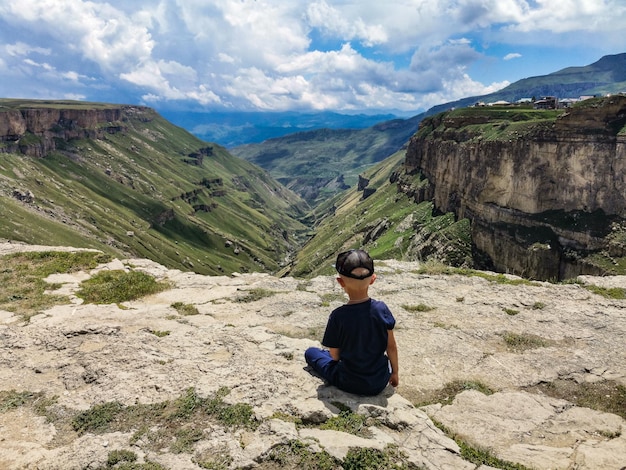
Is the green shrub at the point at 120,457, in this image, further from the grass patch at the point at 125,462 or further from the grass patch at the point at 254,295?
the grass patch at the point at 254,295

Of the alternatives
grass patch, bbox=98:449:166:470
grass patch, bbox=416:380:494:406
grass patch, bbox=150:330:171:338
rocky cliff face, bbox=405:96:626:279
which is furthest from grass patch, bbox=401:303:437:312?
rocky cliff face, bbox=405:96:626:279

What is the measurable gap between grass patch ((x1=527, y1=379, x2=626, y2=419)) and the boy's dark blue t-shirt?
5.65 metres

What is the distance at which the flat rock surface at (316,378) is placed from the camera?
8.56 meters

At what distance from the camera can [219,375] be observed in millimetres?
11250

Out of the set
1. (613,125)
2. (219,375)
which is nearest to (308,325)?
(219,375)

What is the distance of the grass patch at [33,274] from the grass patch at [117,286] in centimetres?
125

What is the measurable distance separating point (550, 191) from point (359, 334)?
73679 mm

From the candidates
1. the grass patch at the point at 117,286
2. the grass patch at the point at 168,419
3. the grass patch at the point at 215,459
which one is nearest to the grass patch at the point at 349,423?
the grass patch at the point at 168,419

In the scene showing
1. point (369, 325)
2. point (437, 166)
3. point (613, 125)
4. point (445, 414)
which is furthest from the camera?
point (437, 166)

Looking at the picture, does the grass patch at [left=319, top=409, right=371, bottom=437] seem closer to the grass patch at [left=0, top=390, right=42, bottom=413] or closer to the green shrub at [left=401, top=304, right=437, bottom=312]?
the grass patch at [left=0, top=390, right=42, bottom=413]

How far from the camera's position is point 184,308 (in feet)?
57.9

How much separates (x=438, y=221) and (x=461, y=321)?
9217cm

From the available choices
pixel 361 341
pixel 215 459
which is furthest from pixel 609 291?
pixel 215 459

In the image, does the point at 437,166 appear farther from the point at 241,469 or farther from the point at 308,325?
the point at 241,469
